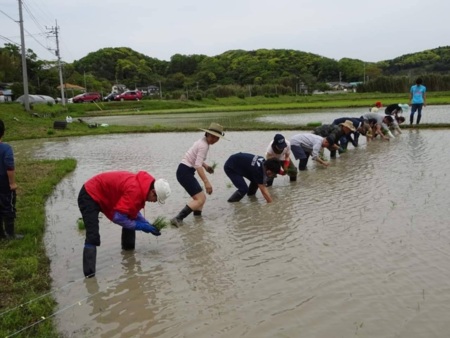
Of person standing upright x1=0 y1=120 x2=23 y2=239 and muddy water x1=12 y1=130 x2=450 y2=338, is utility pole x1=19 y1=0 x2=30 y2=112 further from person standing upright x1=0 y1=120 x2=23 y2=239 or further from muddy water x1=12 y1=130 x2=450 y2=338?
person standing upright x1=0 y1=120 x2=23 y2=239

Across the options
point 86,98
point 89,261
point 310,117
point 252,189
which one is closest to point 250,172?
point 252,189

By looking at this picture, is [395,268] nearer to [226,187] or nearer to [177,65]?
[226,187]

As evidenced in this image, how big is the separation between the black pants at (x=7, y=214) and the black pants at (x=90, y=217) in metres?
1.52

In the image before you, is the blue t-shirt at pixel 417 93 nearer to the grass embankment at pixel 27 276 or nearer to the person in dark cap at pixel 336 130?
the person in dark cap at pixel 336 130

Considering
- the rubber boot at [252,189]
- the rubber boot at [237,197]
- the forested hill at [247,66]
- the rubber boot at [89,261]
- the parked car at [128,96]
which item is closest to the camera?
the rubber boot at [89,261]

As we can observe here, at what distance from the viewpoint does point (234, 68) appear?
99.9m

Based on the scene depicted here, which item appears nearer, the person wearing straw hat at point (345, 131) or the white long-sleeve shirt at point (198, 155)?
the white long-sleeve shirt at point (198, 155)

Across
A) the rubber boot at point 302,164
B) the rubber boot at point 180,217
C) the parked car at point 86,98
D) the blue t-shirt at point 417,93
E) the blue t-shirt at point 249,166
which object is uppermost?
the parked car at point 86,98

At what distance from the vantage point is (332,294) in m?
4.07

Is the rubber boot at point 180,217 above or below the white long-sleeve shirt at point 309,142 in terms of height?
below

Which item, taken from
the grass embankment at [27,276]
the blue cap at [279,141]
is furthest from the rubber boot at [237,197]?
the grass embankment at [27,276]

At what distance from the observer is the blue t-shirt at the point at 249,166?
7.86 m

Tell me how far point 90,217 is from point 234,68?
97.6m

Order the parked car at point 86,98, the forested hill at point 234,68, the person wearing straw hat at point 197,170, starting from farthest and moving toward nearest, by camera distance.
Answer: the forested hill at point 234,68 → the parked car at point 86,98 → the person wearing straw hat at point 197,170
